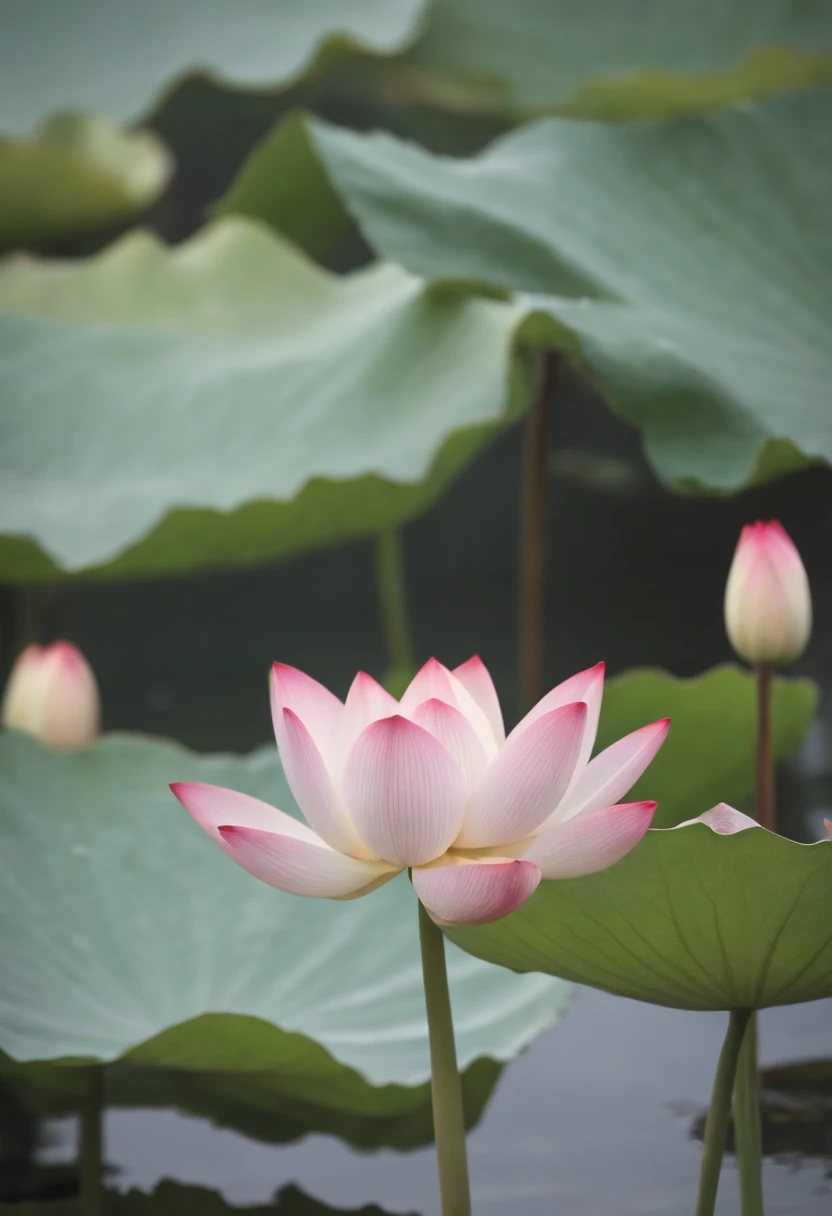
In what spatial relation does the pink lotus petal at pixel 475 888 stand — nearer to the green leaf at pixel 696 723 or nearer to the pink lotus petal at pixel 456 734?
the pink lotus petal at pixel 456 734

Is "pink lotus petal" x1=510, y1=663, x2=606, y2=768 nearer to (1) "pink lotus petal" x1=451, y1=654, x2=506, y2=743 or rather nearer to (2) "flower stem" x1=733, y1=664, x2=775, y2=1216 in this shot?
(1) "pink lotus petal" x1=451, y1=654, x2=506, y2=743

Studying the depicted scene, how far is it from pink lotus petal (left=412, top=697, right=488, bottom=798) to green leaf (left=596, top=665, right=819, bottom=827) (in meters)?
0.47

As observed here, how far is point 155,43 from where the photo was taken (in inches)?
69.6

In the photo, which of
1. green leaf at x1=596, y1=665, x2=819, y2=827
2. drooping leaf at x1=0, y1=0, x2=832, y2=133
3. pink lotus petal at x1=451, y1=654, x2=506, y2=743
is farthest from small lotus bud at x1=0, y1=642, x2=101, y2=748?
drooping leaf at x1=0, y1=0, x2=832, y2=133

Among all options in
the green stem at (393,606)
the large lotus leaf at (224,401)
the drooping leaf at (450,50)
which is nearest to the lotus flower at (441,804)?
the large lotus leaf at (224,401)

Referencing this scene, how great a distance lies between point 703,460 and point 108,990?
1.70 feet

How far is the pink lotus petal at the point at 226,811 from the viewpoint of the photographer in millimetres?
489

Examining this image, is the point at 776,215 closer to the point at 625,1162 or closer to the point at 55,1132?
the point at 625,1162

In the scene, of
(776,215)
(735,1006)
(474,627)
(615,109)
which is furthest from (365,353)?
(735,1006)

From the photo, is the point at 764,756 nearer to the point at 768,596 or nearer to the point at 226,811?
the point at 768,596

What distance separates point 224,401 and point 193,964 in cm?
63

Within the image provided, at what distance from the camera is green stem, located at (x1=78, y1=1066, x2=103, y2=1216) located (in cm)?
67

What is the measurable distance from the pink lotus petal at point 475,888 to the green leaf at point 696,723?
492mm

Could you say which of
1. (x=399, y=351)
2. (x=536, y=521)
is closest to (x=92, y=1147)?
(x=536, y=521)
